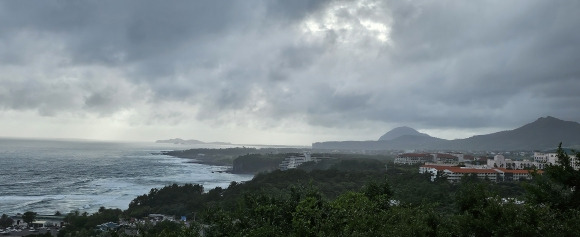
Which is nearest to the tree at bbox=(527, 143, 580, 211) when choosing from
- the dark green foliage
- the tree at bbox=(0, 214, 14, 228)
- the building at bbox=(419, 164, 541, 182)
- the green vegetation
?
the green vegetation

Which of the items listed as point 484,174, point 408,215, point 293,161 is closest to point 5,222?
point 408,215

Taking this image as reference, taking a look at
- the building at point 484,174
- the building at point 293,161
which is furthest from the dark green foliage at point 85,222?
the building at point 293,161

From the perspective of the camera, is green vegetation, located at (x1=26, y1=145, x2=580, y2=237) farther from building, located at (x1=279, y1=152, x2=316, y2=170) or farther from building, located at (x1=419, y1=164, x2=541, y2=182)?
building, located at (x1=279, y1=152, x2=316, y2=170)

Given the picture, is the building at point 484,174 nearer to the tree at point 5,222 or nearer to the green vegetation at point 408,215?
the green vegetation at point 408,215

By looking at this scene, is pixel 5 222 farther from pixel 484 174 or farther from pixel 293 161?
pixel 293 161

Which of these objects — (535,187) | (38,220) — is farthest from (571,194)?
(38,220)

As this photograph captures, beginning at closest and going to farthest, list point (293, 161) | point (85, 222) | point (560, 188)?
point (560, 188) → point (85, 222) → point (293, 161)

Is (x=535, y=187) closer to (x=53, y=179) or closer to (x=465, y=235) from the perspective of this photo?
(x=465, y=235)

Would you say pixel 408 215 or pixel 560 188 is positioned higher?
pixel 560 188

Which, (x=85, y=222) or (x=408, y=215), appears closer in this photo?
(x=408, y=215)

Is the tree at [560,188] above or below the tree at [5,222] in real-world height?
above

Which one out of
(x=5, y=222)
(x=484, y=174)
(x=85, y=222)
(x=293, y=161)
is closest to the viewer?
(x=85, y=222)
